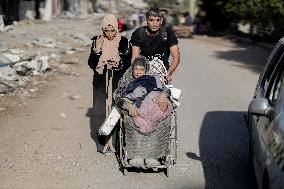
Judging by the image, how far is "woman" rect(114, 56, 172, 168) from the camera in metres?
6.27

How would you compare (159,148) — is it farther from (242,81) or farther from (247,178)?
(242,81)

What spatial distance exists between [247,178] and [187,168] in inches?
31.3

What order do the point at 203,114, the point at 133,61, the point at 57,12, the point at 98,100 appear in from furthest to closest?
the point at 57,12
the point at 203,114
the point at 98,100
the point at 133,61

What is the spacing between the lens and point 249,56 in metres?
22.9

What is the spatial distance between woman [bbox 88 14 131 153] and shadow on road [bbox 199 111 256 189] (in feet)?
4.72

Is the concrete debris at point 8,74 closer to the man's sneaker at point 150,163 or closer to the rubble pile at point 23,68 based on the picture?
the rubble pile at point 23,68

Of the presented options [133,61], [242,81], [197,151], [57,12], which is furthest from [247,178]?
[57,12]

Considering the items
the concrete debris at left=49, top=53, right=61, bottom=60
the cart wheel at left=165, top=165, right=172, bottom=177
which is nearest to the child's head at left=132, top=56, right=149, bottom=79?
the cart wheel at left=165, top=165, right=172, bottom=177

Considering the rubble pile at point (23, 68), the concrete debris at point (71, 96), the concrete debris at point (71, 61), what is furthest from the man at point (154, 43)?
the concrete debris at point (71, 61)

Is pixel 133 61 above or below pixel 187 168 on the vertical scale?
above

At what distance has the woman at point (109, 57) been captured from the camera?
23.1 feet

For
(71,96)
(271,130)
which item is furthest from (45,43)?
(271,130)

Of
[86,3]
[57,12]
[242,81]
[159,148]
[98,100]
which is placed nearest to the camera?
[159,148]

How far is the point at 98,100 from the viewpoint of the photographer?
765cm
